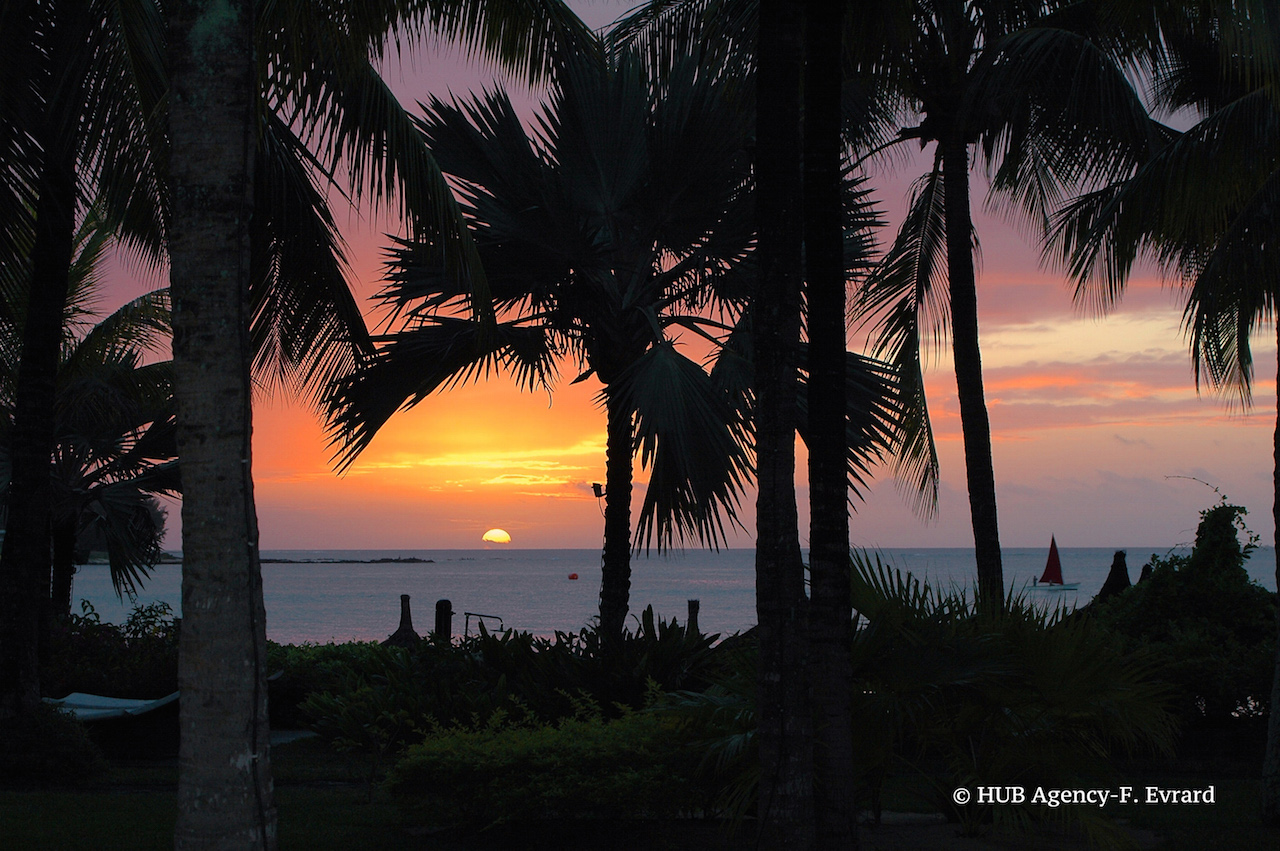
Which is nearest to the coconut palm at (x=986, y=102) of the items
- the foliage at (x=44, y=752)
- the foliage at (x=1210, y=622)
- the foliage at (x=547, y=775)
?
the foliage at (x=1210, y=622)

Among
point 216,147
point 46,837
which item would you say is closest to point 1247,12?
point 216,147

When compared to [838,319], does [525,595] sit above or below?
below

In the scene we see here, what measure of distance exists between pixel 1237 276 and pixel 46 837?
1042 cm

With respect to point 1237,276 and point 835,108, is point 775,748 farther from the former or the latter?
point 1237,276

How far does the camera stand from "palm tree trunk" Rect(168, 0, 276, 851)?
4.13 m

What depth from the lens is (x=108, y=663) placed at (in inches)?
589

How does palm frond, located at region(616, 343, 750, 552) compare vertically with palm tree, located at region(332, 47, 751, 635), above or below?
below

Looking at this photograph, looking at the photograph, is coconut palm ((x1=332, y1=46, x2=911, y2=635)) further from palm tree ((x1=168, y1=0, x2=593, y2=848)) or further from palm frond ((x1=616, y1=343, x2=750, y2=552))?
palm tree ((x1=168, y1=0, x2=593, y2=848))

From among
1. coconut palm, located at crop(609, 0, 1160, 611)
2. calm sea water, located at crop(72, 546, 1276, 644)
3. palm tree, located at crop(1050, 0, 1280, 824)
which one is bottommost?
calm sea water, located at crop(72, 546, 1276, 644)

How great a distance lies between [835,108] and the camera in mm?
6551

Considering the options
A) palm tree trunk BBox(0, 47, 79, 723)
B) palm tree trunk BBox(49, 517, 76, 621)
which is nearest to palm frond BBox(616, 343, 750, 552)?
palm tree trunk BBox(0, 47, 79, 723)

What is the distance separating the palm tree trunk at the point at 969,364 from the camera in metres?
11.8

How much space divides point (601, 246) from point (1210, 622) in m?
8.46

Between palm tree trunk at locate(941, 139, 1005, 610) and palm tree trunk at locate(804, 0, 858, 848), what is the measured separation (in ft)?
18.6
